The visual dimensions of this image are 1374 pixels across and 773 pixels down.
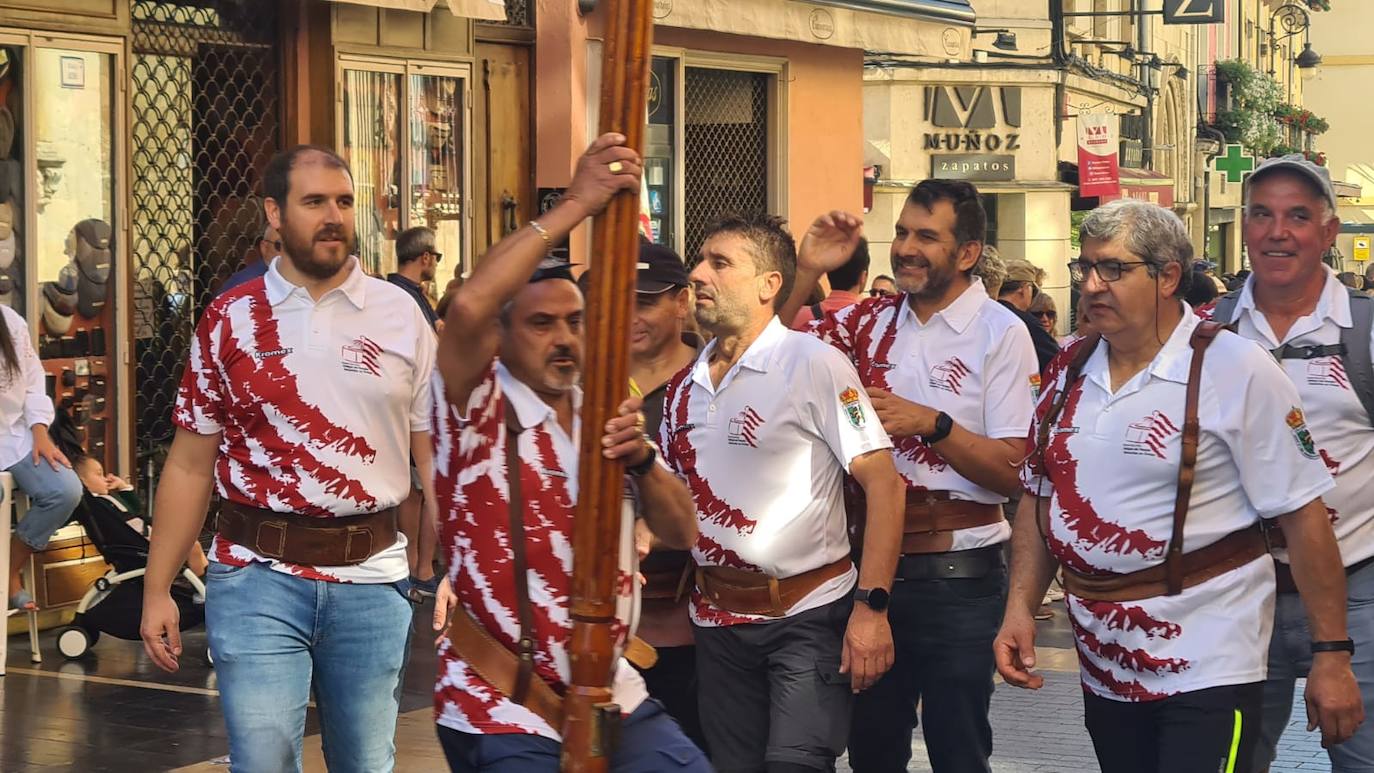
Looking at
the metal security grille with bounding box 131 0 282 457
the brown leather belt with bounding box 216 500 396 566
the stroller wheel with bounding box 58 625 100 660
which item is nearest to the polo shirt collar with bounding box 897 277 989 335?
the brown leather belt with bounding box 216 500 396 566

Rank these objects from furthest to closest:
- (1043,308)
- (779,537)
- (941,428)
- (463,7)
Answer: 1. (1043,308)
2. (463,7)
3. (941,428)
4. (779,537)

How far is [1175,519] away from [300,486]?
6.85 ft

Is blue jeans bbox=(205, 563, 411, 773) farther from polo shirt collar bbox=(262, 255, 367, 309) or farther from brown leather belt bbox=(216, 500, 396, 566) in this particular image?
polo shirt collar bbox=(262, 255, 367, 309)

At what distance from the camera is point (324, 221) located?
17.2 ft

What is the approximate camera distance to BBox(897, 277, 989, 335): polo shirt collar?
19.9 ft

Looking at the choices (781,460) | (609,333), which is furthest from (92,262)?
(609,333)

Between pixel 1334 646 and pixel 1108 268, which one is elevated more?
pixel 1108 268

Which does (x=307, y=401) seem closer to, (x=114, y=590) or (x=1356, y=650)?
(x=1356, y=650)

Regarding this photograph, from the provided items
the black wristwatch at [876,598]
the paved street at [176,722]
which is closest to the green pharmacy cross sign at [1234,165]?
the paved street at [176,722]

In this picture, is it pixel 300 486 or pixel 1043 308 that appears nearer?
pixel 300 486

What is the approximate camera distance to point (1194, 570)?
15.8 feet

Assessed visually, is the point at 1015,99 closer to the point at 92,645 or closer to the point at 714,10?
the point at 714,10

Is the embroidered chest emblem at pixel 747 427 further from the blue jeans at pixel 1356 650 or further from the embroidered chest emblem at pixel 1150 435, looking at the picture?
the blue jeans at pixel 1356 650

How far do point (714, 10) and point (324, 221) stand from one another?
416 inches
